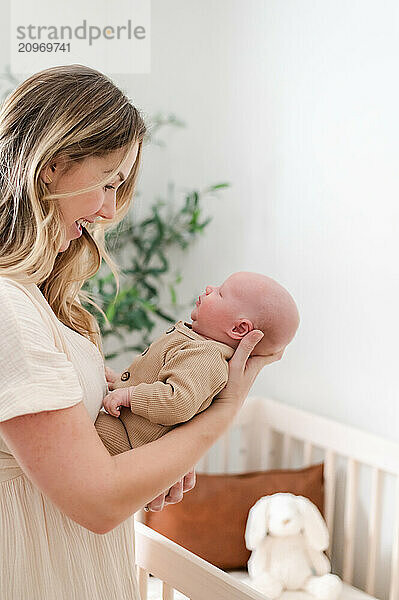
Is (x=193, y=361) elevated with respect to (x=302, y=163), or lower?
lower

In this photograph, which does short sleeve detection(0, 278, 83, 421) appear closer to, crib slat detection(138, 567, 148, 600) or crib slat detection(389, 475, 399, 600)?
crib slat detection(138, 567, 148, 600)

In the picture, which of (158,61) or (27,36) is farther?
(158,61)

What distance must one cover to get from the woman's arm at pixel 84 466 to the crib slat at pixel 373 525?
4.54 ft

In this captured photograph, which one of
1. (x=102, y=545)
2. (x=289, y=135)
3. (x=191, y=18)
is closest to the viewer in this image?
(x=102, y=545)

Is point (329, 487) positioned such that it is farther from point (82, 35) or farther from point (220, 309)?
point (82, 35)

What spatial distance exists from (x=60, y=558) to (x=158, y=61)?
2212 mm

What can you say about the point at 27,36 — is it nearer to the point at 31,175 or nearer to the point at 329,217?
the point at 329,217

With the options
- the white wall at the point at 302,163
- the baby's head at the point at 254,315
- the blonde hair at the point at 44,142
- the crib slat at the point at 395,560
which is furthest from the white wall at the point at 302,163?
the blonde hair at the point at 44,142

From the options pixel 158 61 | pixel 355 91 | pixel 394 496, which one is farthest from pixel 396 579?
pixel 158 61

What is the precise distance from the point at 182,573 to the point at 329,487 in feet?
4.08

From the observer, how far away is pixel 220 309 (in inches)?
49.2

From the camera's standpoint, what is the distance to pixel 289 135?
2631 mm

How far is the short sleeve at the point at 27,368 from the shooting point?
89 centimetres

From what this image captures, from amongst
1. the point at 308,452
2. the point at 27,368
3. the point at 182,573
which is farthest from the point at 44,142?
the point at 308,452
